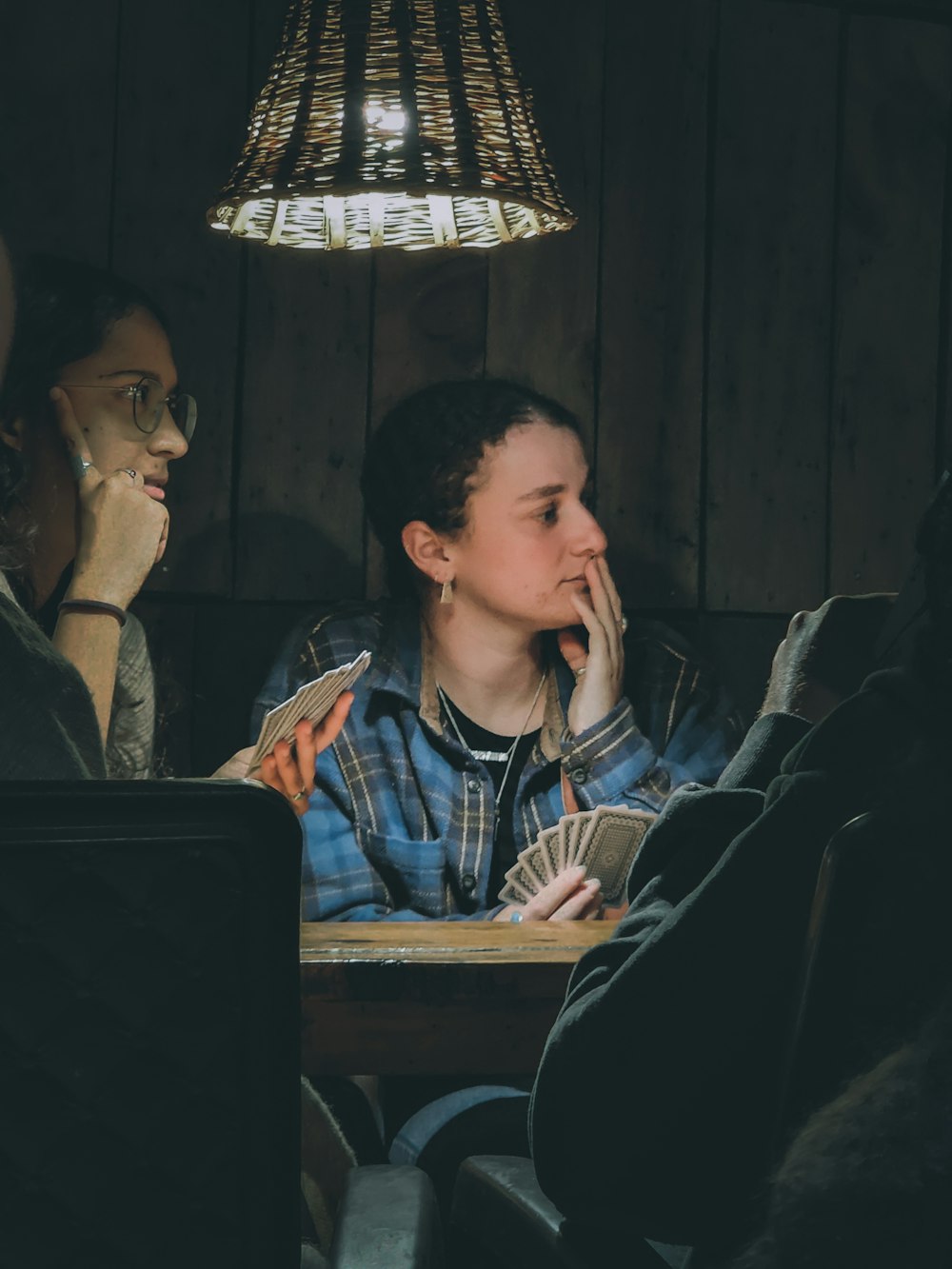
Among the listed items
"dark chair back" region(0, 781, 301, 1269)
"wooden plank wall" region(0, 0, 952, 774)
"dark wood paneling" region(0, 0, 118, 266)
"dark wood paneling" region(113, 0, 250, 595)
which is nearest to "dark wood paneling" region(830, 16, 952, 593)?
"wooden plank wall" region(0, 0, 952, 774)

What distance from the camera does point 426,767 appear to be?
9.19ft

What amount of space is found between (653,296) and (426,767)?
4.13ft

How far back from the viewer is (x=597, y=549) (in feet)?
9.68

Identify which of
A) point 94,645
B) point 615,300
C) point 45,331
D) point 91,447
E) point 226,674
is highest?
point 615,300

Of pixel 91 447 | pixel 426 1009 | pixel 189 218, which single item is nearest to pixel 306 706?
pixel 91 447

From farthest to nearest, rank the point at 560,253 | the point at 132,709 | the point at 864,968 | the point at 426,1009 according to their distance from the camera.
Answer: the point at 560,253, the point at 132,709, the point at 426,1009, the point at 864,968

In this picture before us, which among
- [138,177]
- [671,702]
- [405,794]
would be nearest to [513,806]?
[405,794]

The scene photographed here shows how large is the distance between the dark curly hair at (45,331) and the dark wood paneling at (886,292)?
1577 millimetres

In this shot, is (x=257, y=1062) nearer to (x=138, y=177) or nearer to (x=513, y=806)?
(x=513, y=806)

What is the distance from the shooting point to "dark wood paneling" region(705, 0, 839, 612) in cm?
339

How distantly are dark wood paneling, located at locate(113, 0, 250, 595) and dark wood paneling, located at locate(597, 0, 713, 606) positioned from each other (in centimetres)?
83

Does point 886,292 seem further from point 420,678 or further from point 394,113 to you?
point 394,113

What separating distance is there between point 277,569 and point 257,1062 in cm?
252

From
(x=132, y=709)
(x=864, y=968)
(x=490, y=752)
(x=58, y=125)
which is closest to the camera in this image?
(x=864, y=968)
